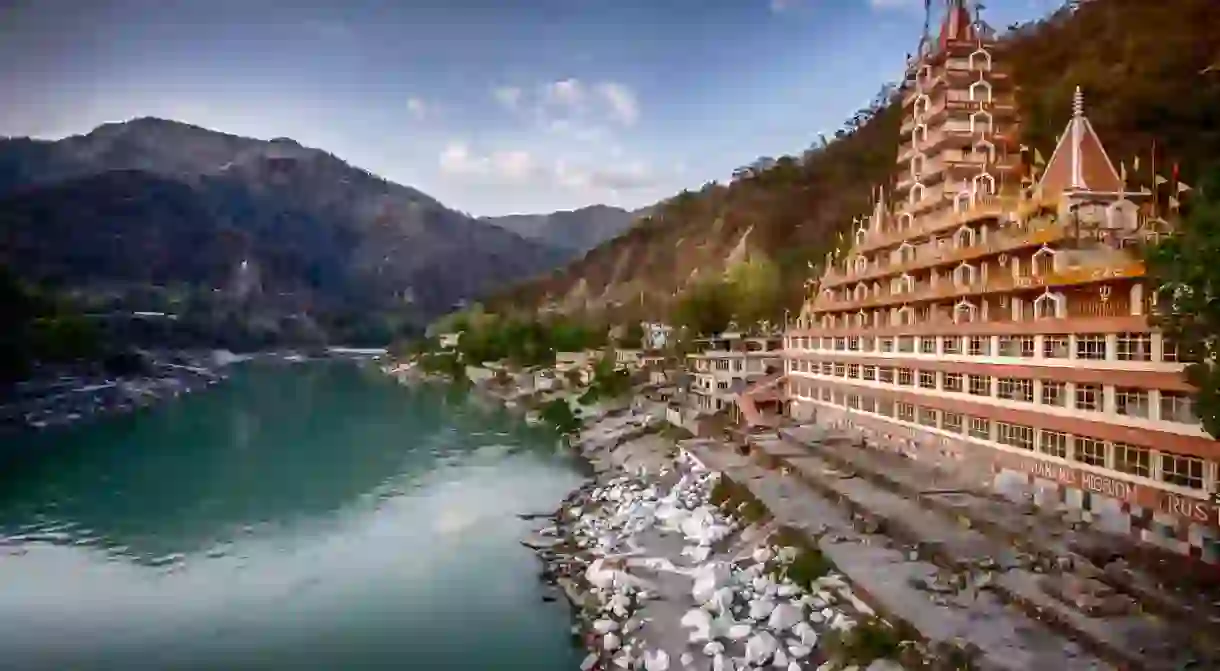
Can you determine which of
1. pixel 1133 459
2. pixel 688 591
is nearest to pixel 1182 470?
pixel 1133 459

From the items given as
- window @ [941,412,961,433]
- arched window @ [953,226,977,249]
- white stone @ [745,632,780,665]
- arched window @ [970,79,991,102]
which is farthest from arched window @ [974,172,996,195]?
white stone @ [745,632,780,665]

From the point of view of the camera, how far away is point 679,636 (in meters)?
12.5

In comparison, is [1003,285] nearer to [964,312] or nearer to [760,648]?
[964,312]

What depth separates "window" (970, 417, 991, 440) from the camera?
15.8m

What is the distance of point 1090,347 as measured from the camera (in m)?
12.8

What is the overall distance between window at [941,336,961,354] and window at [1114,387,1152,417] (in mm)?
4741

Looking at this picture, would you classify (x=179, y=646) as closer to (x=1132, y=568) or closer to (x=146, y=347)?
(x=1132, y=568)

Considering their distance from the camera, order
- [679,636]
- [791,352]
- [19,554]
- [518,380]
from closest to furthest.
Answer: [679,636] < [19,554] < [791,352] < [518,380]

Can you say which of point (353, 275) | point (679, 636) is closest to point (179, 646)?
point (679, 636)

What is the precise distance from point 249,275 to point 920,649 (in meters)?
142

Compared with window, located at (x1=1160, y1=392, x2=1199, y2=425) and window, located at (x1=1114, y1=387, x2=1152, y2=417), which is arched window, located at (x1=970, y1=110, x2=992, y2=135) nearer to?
window, located at (x1=1114, y1=387, x2=1152, y2=417)

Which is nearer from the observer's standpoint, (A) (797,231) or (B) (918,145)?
(B) (918,145)

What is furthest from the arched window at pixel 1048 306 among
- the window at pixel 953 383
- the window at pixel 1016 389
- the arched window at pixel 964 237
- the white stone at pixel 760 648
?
the white stone at pixel 760 648

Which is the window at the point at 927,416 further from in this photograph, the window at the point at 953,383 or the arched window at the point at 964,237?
the arched window at the point at 964,237
